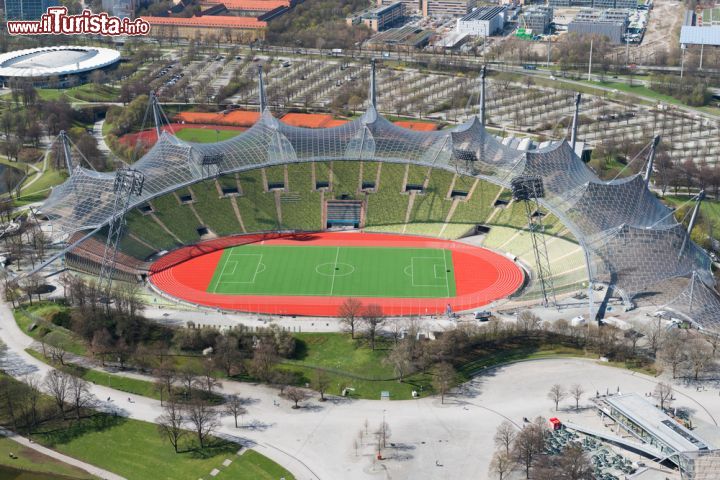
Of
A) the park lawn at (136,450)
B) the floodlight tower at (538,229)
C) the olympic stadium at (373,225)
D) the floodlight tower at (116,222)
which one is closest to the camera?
the park lawn at (136,450)

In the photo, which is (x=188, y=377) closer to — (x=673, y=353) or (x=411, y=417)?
(x=411, y=417)

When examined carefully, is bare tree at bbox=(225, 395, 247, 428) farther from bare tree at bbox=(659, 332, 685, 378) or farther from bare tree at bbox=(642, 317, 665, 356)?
bare tree at bbox=(642, 317, 665, 356)

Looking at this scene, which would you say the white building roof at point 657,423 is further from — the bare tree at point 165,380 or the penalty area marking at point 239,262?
the penalty area marking at point 239,262

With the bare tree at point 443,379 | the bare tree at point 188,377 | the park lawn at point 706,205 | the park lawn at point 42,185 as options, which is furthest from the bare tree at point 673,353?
the park lawn at point 42,185

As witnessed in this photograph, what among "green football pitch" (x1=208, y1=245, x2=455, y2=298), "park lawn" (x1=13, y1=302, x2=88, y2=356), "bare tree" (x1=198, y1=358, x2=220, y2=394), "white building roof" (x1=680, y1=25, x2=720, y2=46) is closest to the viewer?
"bare tree" (x1=198, y1=358, x2=220, y2=394)

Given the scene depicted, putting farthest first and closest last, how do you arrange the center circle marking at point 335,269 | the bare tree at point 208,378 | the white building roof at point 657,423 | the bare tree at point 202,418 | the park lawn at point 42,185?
1. the park lawn at point 42,185
2. the center circle marking at point 335,269
3. the bare tree at point 208,378
4. the bare tree at point 202,418
5. the white building roof at point 657,423

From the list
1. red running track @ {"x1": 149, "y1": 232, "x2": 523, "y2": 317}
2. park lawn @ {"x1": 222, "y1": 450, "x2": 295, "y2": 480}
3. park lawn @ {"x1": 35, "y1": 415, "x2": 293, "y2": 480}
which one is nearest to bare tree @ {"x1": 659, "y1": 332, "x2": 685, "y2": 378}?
red running track @ {"x1": 149, "y1": 232, "x2": 523, "y2": 317}

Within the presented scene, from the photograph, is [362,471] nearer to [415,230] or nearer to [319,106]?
[415,230]
